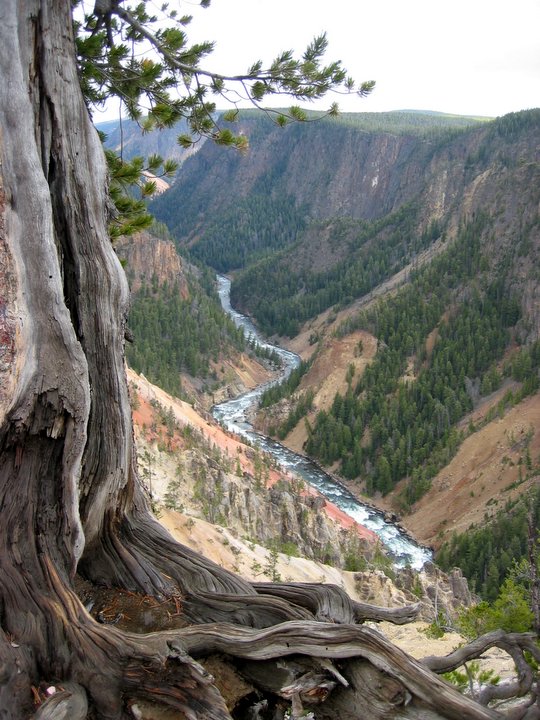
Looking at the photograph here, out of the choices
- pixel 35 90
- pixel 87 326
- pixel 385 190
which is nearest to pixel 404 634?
pixel 87 326

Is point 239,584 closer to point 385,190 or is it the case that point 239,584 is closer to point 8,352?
point 8,352

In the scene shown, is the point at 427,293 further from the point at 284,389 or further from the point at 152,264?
the point at 152,264

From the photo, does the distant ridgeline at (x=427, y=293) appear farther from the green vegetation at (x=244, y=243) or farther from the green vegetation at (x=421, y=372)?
the green vegetation at (x=244, y=243)

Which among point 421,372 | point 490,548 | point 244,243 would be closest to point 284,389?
point 421,372

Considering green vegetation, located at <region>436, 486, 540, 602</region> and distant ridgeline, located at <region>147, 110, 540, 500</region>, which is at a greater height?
distant ridgeline, located at <region>147, 110, 540, 500</region>

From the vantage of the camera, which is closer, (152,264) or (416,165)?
(152,264)

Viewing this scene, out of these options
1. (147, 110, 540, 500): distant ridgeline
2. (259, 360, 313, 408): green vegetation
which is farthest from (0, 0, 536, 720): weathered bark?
(259, 360, 313, 408): green vegetation

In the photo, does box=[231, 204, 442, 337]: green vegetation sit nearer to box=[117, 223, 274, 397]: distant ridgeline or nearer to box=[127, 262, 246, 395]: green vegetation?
box=[117, 223, 274, 397]: distant ridgeline

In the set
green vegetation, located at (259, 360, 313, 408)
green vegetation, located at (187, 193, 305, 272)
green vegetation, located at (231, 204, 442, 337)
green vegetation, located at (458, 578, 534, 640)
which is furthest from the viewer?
green vegetation, located at (187, 193, 305, 272)
